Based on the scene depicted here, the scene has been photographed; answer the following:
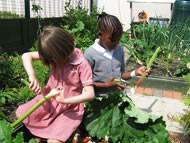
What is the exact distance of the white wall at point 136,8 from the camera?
6779 mm

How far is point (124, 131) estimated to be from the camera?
1.84 metres

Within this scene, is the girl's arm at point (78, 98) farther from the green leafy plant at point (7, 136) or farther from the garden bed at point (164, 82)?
the garden bed at point (164, 82)

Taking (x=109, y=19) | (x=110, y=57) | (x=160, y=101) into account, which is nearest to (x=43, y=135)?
(x=110, y=57)

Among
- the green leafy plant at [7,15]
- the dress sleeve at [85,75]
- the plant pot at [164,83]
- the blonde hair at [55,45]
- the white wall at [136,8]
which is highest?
the white wall at [136,8]

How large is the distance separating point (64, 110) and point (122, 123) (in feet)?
1.64

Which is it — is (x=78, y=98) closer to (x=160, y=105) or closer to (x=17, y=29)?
(x=160, y=105)

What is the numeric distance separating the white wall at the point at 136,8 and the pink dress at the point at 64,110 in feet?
11.1

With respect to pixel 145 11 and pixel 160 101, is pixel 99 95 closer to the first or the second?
pixel 160 101

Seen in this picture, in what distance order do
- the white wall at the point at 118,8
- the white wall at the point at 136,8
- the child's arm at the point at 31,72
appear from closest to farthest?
the child's arm at the point at 31,72 → the white wall at the point at 136,8 → the white wall at the point at 118,8

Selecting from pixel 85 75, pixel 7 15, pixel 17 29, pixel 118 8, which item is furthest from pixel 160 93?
pixel 118 8

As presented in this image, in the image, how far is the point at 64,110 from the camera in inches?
75.0

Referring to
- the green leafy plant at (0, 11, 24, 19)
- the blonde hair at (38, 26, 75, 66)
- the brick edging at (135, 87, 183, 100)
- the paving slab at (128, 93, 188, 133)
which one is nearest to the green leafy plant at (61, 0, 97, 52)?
the green leafy plant at (0, 11, 24, 19)

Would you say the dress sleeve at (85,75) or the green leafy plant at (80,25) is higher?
the green leafy plant at (80,25)

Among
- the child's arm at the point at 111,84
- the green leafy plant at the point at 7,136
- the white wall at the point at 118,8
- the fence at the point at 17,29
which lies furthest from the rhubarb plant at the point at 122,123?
the white wall at the point at 118,8
